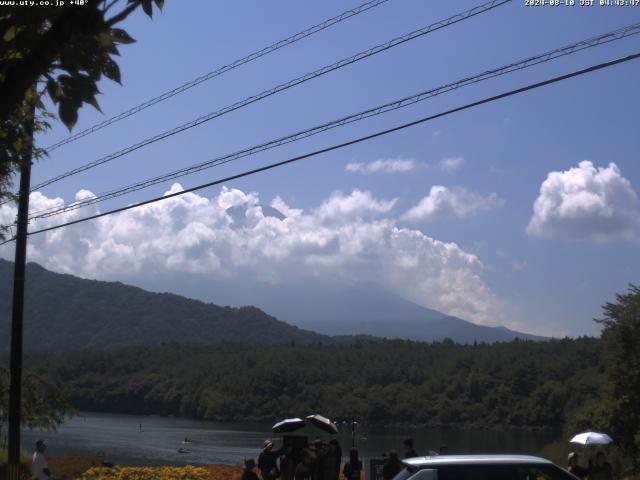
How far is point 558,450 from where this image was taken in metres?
38.8

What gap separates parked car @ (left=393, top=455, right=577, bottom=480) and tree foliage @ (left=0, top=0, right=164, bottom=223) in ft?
23.9

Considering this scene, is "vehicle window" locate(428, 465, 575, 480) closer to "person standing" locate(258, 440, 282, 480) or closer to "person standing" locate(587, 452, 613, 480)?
"person standing" locate(587, 452, 613, 480)

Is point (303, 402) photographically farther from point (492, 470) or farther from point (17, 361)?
point (492, 470)

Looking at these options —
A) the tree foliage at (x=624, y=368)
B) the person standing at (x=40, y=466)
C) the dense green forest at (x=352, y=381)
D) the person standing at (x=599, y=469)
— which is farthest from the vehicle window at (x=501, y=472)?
the dense green forest at (x=352, y=381)

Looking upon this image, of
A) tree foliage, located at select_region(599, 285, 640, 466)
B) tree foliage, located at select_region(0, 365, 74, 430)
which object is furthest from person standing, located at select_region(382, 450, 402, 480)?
tree foliage, located at select_region(599, 285, 640, 466)

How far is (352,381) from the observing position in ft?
357

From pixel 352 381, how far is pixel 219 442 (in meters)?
40.5

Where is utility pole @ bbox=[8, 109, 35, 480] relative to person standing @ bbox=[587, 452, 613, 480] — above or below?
above

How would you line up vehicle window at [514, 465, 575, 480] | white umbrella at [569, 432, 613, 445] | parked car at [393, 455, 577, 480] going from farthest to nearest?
white umbrella at [569, 432, 613, 445]
vehicle window at [514, 465, 575, 480]
parked car at [393, 455, 577, 480]

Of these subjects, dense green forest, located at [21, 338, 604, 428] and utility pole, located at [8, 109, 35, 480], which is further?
dense green forest, located at [21, 338, 604, 428]

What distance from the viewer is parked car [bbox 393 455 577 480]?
10.6m

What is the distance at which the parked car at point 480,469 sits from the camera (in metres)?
10.6

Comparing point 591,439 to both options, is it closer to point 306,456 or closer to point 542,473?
point 306,456

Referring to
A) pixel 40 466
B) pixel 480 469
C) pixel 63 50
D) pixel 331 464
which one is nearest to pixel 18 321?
pixel 40 466
